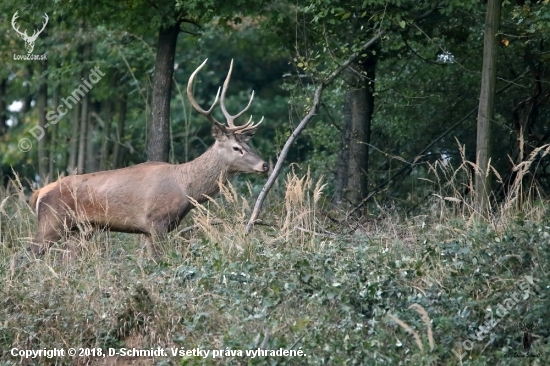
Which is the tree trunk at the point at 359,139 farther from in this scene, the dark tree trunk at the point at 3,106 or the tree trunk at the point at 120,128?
the dark tree trunk at the point at 3,106

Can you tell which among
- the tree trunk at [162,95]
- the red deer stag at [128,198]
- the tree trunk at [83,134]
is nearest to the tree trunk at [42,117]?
the tree trunk at [83,134]

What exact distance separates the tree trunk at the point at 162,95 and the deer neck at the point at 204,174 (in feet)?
4.67

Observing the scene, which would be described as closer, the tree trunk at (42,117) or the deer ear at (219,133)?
the deer ear at (219,133)

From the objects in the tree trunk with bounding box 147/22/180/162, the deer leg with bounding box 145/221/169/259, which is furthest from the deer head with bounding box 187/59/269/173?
the tree trunk with bounding box 147/22/180/162

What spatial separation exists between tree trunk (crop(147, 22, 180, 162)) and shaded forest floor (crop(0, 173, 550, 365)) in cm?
363

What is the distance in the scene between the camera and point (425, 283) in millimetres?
8734

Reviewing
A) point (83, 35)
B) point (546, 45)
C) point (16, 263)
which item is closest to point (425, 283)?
point (16, 263)

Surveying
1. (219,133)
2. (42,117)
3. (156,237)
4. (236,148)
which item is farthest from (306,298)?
(42,117)

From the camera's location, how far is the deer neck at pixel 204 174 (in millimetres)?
12492

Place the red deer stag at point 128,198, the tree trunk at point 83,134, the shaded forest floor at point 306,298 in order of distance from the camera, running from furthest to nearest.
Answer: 1. the tree trunk at point 83,134
2. the red deer stag at point 128,198
3. the shaded forest floor at point 306,298

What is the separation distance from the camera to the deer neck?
12.5 meters

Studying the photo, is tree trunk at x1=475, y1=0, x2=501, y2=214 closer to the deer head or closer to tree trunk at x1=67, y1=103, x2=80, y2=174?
the deer head

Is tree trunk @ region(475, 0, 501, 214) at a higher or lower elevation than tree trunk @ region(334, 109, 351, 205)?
higher

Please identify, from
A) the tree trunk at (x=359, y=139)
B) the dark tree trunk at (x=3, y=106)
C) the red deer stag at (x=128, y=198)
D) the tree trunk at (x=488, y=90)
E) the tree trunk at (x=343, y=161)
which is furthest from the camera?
the dark tree trunk at (x=3, y=106)
